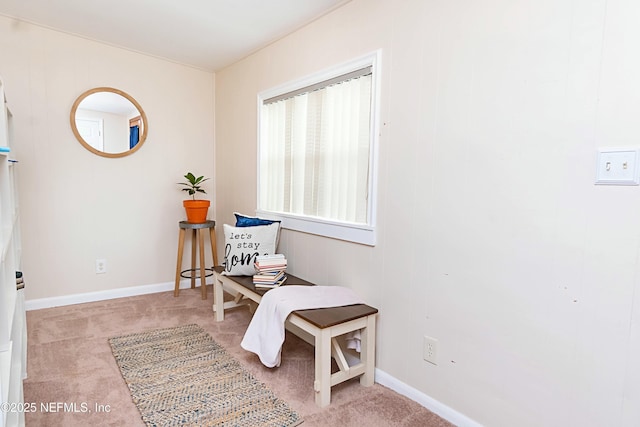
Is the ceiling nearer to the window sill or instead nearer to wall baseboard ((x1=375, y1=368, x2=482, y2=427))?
the window sill

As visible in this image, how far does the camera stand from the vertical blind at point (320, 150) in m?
2.14

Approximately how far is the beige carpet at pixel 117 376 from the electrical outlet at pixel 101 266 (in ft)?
1.13

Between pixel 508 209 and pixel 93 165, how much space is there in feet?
10.7

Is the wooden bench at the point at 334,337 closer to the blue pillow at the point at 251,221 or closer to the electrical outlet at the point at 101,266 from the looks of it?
the blue pillow at the point at 251,221

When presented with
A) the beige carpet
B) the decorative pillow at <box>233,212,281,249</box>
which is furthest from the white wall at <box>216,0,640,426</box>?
the decorative pillow at <box>233,212,281,249</box>

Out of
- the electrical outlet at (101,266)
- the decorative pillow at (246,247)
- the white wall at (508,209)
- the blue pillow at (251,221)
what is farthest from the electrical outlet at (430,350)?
the electrical outlet at (101,266)

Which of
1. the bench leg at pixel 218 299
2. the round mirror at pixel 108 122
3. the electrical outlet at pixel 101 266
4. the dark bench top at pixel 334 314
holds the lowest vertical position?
the bench leg at pixel 218 299

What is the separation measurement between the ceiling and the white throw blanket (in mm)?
1758

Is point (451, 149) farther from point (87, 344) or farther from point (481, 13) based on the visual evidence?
point (87, 344)

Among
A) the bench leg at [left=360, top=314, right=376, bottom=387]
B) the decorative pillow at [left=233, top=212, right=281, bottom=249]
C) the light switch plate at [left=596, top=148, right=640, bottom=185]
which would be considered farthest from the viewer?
the decorative pillow at [left=233, top=212, right=281, bottom=249]

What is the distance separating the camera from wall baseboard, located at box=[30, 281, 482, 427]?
65.8 inches

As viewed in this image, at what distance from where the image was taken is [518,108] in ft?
4.66

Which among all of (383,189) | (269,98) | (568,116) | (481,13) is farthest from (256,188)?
(568,116)

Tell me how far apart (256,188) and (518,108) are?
218 cm
